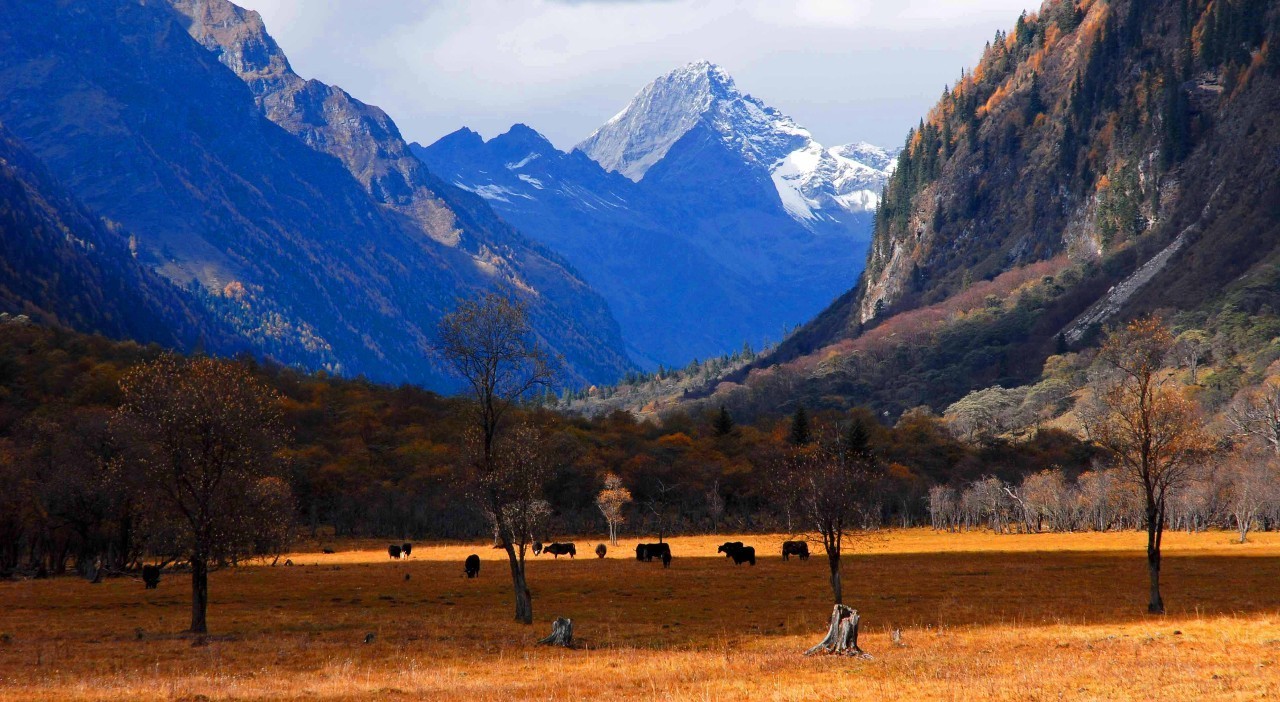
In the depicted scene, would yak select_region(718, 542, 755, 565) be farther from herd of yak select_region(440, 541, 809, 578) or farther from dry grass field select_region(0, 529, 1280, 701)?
dry grass field select_region(0, 529, 1280, 701)

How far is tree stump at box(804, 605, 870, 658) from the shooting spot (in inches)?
1268

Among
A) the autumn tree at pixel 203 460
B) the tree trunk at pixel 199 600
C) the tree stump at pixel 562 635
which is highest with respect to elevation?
the autumn tree at pixel 203 460

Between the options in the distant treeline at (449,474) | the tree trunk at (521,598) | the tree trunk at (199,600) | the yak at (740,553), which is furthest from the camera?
the distant treeline at (449,474)

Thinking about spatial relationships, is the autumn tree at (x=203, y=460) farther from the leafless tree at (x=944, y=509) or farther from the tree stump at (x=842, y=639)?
the leafless tree at (x=944, y=509)

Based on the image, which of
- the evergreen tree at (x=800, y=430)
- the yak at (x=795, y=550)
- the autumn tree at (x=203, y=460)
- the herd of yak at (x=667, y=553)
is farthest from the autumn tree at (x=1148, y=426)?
the evergreen tree at (x=800, y=430)

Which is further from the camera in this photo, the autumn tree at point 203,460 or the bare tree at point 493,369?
the bare tree at point 493,369

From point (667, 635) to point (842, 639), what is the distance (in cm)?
1087

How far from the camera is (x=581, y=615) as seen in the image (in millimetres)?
50406

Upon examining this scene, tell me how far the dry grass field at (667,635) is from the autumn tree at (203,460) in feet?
12.6

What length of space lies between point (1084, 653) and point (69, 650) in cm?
3600

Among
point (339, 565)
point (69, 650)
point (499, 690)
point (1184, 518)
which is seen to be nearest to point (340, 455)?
point (339, 565)

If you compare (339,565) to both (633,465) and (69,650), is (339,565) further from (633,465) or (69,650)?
(633,465)

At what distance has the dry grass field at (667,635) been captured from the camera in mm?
27234

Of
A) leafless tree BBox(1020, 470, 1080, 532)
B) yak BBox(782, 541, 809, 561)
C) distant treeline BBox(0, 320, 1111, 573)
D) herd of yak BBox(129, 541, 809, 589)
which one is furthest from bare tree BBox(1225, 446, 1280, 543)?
herd of yak BBox(129, 541, 809, 589)
